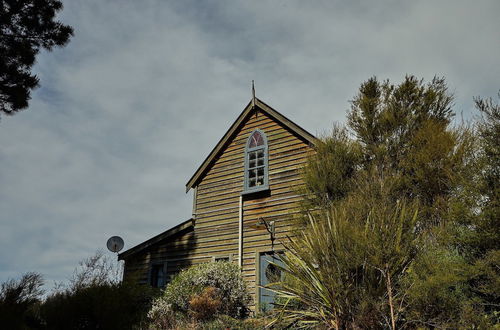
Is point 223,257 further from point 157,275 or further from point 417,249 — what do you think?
point 417,249

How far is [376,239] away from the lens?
7781 millimetres

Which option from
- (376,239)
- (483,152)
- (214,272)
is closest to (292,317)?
(376,239)

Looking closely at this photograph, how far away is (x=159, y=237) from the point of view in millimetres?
16016

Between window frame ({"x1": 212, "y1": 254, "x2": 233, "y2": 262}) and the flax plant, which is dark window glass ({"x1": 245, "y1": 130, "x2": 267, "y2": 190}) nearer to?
window frame ({"x1": 212, "y1": 254, "x2": 233, "y2": 262})

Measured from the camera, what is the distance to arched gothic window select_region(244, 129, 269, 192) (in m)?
14.7

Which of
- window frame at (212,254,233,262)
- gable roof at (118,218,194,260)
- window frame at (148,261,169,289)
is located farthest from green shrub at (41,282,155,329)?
gable roof at (118,218,194,260)

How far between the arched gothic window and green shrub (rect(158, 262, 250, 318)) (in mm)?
3158

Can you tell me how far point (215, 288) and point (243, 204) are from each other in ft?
11.6

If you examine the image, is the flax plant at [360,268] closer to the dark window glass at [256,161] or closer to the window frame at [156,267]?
the dark window glass at [256,161]

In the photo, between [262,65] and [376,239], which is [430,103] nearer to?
[262,65]

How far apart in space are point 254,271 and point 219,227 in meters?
2.32

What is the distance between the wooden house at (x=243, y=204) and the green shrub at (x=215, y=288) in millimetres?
657

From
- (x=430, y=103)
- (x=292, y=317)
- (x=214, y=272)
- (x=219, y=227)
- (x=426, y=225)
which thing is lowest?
(x=292, y=317)

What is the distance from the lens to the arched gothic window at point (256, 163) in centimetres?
1465
